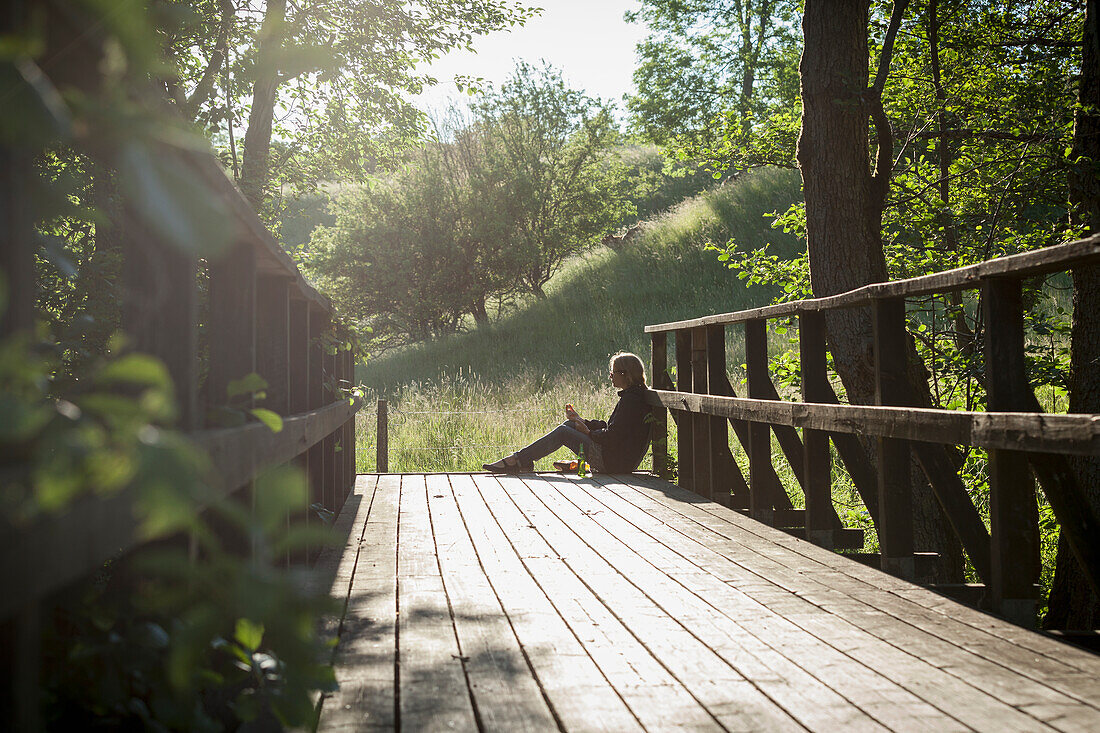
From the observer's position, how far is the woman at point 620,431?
7.39 meters

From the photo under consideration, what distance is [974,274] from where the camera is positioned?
303 cm

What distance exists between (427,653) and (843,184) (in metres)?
4.79

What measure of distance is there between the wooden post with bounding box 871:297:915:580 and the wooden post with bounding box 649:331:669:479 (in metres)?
3.54

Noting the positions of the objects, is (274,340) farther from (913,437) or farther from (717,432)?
(717,432)

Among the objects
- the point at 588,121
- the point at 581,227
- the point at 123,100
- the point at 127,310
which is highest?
the point at 588,121

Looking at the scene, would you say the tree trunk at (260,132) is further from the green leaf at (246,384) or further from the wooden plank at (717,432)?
the green leaf at (246,384)

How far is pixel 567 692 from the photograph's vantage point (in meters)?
2.28

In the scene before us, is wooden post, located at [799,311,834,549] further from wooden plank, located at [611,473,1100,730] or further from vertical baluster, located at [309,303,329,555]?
vertical baluster, located at [309,303,329,555]

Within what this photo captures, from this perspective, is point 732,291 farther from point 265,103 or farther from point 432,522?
point 432,522

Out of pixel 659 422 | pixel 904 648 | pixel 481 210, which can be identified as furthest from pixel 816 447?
pixel 481 210

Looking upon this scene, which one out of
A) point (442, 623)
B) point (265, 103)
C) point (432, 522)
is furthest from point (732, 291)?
point (442, 623)

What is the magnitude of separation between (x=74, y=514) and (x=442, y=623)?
208 centimetres

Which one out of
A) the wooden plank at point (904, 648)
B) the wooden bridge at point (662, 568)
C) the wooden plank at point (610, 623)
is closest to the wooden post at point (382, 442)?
the wooden bridge at point (662, 568)

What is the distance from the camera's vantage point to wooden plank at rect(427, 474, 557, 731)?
213cm
